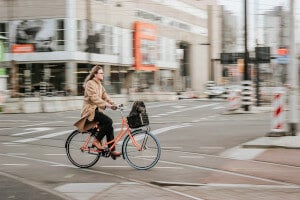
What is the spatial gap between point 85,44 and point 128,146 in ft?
144

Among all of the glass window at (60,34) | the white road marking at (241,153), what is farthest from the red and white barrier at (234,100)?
the glass window at (60,34)

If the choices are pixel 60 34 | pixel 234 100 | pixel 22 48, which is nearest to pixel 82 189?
pixel 234 100

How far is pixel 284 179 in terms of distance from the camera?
8.27 m

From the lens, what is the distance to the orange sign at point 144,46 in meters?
65.2

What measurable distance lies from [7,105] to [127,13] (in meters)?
32.6

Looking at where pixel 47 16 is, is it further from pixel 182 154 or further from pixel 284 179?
pixel 284 179

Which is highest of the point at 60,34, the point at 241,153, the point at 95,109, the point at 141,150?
the point at 60,34

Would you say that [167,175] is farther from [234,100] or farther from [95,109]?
[234,100]

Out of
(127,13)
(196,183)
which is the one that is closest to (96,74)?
(196,183)

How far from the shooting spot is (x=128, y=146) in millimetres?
9555

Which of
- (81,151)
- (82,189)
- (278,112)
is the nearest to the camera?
(82,189)

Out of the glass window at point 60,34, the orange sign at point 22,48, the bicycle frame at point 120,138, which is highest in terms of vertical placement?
the glass window at point 60,34

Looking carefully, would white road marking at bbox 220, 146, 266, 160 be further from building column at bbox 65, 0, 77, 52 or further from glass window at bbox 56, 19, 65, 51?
glass window at bbox 56, 19, 65, 51

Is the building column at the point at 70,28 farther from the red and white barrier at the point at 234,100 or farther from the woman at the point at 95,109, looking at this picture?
the woman at the point at 95,109
